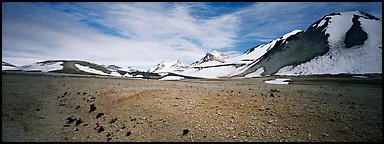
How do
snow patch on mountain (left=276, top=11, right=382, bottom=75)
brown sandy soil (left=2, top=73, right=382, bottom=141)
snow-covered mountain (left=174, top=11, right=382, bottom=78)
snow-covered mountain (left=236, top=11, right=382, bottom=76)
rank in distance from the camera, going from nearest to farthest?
brown sandy soil (left=2, top=73, right=382, bottom=141), snow patch on mountain (left=276, top=11, right=382, bottom=75), snow-covered mountain (left=236, top=11, right=382, bottom=76), snow-covered mountain (left=174, top=11, right=382, bottom=78)

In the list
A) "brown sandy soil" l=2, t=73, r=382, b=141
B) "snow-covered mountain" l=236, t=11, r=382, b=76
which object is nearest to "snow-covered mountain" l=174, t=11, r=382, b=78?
"snow-covered mountain" l=236, t=11, r=382, b=76

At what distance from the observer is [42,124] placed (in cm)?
2597

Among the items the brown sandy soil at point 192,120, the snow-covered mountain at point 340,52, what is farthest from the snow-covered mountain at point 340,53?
the brown sandy soil at point 192,120

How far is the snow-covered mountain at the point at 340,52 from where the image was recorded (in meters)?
144

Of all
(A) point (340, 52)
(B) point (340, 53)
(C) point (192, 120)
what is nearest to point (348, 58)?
(B) point (340, 53)

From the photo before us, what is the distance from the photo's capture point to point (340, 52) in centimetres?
16388

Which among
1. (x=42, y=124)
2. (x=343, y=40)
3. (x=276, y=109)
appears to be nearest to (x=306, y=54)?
(x=343, y=40)

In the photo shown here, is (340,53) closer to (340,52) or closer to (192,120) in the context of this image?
(340,52)

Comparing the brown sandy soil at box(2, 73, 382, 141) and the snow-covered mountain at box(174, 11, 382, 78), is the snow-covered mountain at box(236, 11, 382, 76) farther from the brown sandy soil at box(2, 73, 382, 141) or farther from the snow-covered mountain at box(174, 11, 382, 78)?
the brown sandy soil at box(2, 73, 382, 141)

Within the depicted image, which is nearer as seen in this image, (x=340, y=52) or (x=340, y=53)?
(x=340, y=53)

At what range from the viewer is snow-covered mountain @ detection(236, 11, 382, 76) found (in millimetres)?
143775

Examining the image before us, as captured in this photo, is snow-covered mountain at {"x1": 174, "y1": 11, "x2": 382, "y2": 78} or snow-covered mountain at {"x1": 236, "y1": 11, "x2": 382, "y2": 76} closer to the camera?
snow-covered mountain at {"x1": 236, "y1": 11, "x2": 382, "y2": 76}

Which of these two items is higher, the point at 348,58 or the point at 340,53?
the point at 340,53

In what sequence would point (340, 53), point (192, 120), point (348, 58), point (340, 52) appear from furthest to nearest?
point (340, 52) → point (340, 53) → point (348, 58) → point (192, 120)
